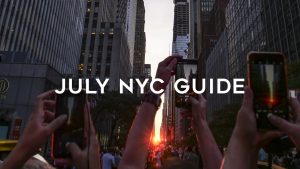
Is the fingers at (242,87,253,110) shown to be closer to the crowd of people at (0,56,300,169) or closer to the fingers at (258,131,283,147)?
the crowd of people at (0,56,300,169)

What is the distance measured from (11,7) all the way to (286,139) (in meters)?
58.2

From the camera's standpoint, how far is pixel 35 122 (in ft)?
5.65

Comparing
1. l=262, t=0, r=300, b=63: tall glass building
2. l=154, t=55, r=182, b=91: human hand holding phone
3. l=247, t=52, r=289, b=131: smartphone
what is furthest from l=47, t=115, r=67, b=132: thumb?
l=262, t=0, r=300, b=63: tall glass building

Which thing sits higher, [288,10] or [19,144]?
[288,10]

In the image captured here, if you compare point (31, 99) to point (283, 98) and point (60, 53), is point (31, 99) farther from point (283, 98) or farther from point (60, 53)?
point (60, 53)

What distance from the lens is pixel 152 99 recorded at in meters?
1.99

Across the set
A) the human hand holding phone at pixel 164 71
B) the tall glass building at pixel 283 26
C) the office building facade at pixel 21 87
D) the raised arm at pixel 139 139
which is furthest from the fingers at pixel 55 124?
the tall glass building at pixel 283 26

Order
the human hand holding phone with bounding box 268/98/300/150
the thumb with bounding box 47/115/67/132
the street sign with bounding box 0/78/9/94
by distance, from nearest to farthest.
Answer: the human hand holding phone with bounding box 268/98/300/150
the thumb with bounding box 47/115/67/132
the street sign with bounding box 0/78/9/94

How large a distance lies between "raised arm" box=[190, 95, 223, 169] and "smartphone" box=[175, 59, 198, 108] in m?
0.08

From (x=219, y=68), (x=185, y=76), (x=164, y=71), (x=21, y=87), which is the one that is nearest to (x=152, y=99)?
(x=164, y=71)

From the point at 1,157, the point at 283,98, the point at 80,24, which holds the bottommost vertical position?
the point at 1,157

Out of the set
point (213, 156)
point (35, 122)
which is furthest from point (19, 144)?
point (213, 156)

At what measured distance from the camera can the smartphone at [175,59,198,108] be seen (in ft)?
9.37

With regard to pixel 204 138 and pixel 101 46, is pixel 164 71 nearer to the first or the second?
pixel 204 138
